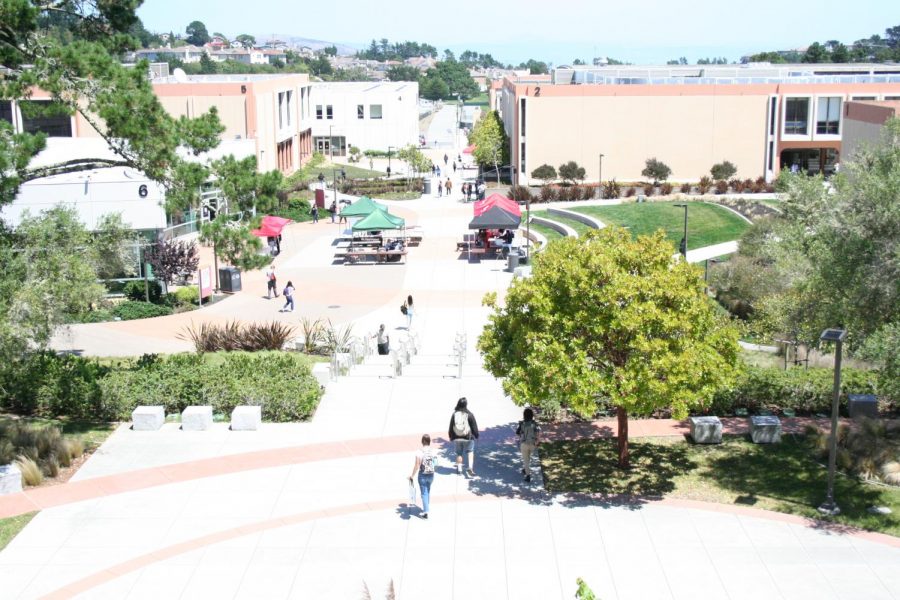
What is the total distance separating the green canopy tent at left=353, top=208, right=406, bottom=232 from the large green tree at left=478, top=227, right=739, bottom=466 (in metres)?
25.4

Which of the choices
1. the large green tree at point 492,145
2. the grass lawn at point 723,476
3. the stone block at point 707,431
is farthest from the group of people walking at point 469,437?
the large green tree at point 492,145

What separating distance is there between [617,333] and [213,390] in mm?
8678

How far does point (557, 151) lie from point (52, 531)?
2046 inches

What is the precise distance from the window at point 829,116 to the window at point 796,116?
774 mm

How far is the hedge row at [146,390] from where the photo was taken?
20469 mm

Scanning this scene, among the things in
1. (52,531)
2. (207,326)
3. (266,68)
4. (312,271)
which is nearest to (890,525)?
(52,531)

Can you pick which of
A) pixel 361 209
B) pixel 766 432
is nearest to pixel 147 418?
pixel 766 432

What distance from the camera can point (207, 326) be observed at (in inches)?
1132

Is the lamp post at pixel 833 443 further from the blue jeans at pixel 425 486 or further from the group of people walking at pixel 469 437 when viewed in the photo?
the blue jeans at pixel 425 486

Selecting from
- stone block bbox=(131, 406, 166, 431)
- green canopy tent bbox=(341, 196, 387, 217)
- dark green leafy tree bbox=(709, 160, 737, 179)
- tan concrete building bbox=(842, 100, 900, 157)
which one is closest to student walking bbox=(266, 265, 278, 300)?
green canopy tent bbox=(341, 196, 387, 217)

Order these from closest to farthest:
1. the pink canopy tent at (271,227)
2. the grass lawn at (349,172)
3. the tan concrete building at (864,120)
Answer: the tan concrete building at (864,120)
the pink canopy tent at (271,227)
the grass lawn at (349,172)

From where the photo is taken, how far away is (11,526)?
15562 millimetres

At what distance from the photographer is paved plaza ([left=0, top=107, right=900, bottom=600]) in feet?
45.0

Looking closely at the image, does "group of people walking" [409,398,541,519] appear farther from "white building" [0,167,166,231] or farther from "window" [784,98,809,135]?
"window" [784,98,809,135]
